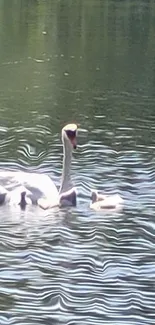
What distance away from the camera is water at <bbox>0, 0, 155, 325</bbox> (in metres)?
12.4

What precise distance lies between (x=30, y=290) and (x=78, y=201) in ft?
15.0

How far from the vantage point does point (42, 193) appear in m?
16.8

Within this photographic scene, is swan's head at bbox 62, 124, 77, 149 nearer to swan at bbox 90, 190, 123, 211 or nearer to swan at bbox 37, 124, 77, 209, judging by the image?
swan at bbox 37, 124, 77, 209

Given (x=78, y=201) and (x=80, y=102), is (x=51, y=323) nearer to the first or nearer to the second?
(x=78, y=201)

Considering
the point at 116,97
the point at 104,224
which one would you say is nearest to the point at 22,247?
the point at 104,224

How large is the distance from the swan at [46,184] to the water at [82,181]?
0.90 feet

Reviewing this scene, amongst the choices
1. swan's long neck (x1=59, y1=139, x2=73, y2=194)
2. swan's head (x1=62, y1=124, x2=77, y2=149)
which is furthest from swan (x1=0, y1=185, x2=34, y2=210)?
swan's head (x1=62, y1=124, x2=77, y2=149)

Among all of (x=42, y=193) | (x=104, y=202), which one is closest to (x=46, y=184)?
(x=42, y=193)

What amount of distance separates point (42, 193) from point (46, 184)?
0.16 m

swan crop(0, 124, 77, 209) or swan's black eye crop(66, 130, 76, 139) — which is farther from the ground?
swan's black eye crop(66, 130, 76, 139)

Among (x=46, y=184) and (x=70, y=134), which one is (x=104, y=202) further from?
(x=70, y=134)

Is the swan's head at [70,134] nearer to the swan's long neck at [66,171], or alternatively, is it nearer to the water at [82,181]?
the swan's long neck at [66,171]

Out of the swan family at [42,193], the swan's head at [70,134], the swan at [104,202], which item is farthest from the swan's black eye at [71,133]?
the swan at [104,202]

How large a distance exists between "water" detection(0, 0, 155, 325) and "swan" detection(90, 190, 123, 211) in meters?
0.15
